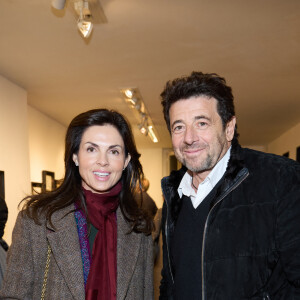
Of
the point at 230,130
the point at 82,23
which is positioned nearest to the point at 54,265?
the point at 230,130

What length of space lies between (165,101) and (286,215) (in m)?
0.93

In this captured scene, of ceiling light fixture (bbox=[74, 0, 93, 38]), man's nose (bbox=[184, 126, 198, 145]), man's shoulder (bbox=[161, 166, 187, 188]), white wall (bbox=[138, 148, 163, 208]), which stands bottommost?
white wall (bbox=[138, 148, 163, 208])

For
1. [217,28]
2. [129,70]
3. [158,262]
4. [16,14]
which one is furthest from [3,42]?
[158,262]

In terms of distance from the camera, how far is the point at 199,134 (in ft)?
6.26

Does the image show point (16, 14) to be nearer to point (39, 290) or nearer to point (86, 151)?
point (86, 151)

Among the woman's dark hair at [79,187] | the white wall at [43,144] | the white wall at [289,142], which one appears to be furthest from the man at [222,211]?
the white wall at [289,142]

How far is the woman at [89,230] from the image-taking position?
1821 millimetres

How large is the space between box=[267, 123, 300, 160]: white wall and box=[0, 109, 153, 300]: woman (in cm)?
742

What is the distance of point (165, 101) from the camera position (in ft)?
7.10

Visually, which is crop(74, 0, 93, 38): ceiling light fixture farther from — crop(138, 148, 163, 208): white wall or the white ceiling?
crop(138, 148, 163, 208): white wall

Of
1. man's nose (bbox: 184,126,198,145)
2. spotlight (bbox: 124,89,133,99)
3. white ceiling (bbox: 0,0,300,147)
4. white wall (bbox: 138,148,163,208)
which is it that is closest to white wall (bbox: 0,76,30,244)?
white ceiling (bbox: 0,0,300,147)

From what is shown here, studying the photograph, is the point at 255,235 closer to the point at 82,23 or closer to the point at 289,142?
the point at 82,23

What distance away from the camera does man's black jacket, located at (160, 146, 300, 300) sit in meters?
1.58

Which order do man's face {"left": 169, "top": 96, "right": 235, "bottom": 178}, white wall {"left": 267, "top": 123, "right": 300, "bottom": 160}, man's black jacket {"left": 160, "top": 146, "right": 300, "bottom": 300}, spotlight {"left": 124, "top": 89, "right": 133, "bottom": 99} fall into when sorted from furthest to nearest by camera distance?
1. white wall {"left": 267, "top": 123, "right": 300, "bottom": 160}
2. spotlight {"left": 124, "top": 89, "right": 133, "bottom": 99}
3. man's face {"left": 169, "top": 96, "right": 235, "bottom": 178}
4. man's black jacket {"left": 160, "top": 146, "right": 300, "bottom": 300}
